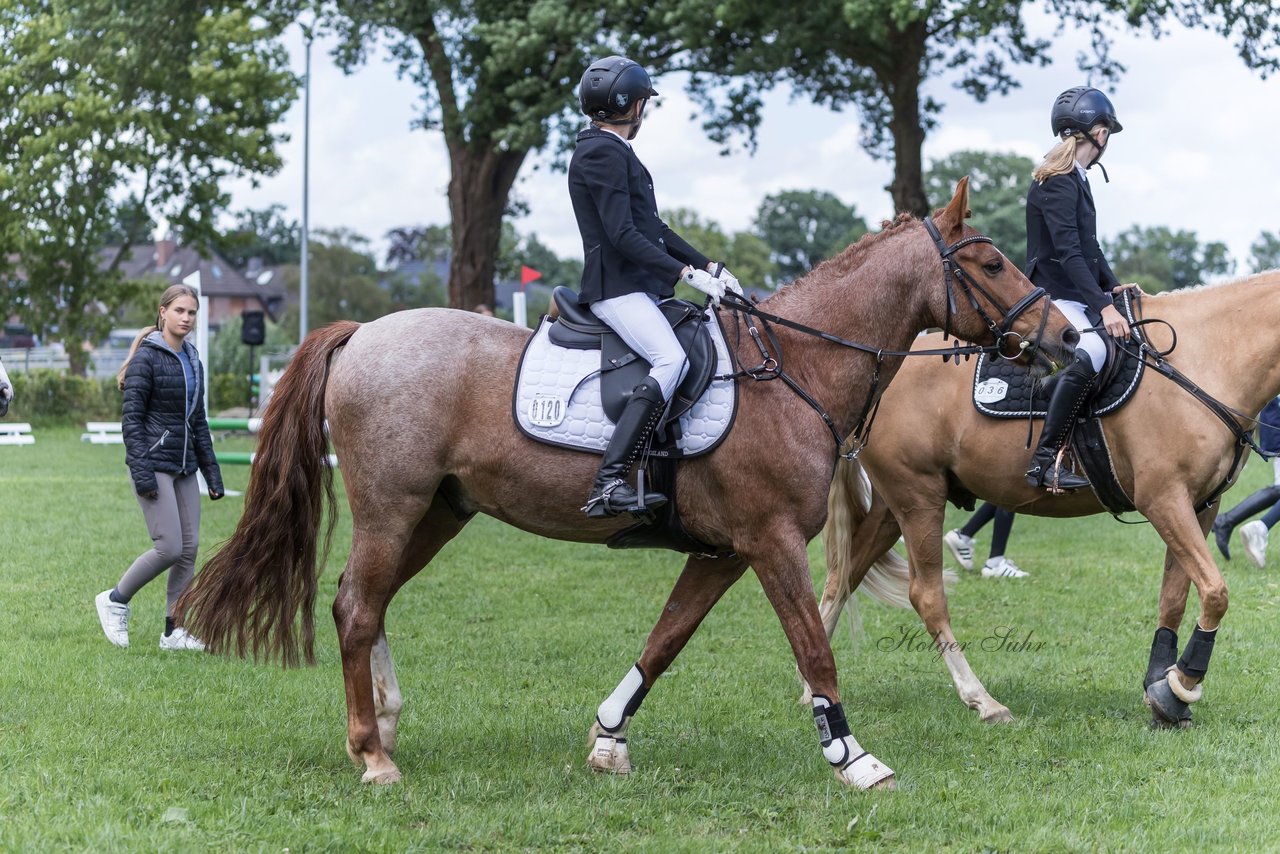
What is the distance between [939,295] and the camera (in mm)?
5980

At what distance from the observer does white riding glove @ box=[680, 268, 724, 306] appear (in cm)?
549

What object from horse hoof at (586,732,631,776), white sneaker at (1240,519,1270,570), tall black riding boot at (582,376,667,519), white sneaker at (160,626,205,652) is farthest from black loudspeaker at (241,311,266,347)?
tall black riding boot at (582,376,667,519)

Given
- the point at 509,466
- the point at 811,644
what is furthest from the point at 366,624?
the point at 811,644

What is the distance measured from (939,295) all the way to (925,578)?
2383mm

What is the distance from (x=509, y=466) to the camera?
5844 millimetres

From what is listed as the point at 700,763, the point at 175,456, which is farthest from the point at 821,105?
the point at 700,763

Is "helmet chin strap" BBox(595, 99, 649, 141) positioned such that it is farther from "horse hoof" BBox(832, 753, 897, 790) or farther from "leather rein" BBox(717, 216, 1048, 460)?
"horse hoof" BBox(832, 753, 897, 790)

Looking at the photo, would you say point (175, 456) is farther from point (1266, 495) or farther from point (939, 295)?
point (1266, 495)

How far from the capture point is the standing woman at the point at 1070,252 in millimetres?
6969

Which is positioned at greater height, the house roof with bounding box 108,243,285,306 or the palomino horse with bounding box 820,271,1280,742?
the palomino horse with bounding box 820,271,1280,742

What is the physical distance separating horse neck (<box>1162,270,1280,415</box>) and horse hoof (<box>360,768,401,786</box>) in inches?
176

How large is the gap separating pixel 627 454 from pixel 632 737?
6.24 feet

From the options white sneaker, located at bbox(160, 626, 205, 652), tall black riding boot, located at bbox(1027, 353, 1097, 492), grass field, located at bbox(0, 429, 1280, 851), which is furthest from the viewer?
white sneaker, located at bbox(160, 626, 205, 652)

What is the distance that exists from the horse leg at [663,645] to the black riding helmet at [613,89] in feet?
6.96
